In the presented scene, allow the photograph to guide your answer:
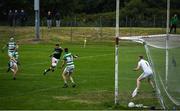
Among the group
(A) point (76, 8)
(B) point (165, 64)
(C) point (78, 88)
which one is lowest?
(C) point (78, 88)

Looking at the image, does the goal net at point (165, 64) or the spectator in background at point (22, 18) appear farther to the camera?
the spectator in background at point (22, 18)

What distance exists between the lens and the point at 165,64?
92.8ft

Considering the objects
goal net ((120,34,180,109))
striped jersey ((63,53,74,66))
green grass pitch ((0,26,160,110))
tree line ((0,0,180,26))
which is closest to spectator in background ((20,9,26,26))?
tree line ((0,0,180,26))

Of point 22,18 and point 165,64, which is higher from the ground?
point 22,18

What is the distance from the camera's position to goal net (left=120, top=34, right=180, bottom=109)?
25.2 meters

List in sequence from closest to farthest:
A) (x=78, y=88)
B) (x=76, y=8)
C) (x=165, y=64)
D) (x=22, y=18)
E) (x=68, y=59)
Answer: (x=165, y=64)
(x=68, y=59)
(x=78, y=88)
(x=22, y=18)
(x=76, y=8)

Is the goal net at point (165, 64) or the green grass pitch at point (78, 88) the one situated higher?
the goal net at point (165, 64)

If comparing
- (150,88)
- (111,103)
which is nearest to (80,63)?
(150,88)

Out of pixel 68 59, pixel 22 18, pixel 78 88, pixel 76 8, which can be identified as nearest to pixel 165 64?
pixel 78 88

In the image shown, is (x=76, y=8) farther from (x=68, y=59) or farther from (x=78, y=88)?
(x=68, y=59)

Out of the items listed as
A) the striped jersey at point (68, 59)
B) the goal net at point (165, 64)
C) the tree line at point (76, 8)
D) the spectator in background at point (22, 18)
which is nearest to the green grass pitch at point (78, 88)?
the goal net at point (165, 64)

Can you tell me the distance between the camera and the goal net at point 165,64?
25242 mm

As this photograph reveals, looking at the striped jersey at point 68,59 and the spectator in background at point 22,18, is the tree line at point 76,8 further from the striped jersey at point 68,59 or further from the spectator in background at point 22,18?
the striped jersey at point 68,59

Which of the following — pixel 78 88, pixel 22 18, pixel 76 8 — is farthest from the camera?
pixel 76 8
